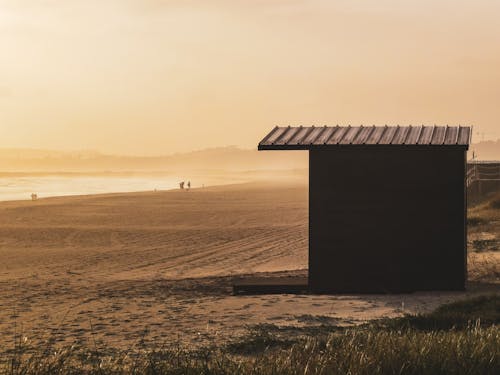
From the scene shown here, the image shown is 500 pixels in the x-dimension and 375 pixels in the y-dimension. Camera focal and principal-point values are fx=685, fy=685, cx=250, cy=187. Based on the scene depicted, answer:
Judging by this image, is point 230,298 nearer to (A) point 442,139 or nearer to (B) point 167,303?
(B) point 167,303

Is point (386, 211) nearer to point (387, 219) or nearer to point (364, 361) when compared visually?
point (387, 219)

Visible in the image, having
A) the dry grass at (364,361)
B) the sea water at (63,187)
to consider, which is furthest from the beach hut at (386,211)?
the sea water at (63,187)

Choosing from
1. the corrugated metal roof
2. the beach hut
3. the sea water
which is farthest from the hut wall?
the sea water

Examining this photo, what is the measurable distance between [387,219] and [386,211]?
0.15 metres

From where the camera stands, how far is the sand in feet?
32.9

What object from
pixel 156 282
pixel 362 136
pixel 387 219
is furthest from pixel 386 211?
pixel 156 282

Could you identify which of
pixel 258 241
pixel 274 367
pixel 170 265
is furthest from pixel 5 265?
pixel 274 367

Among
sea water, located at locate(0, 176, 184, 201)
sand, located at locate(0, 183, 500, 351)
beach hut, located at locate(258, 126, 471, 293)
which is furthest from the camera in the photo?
sea water, located at locate(0, 176, 184, 201)

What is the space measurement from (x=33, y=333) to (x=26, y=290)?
4634 millimetres

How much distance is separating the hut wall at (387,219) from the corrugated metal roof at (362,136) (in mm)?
174

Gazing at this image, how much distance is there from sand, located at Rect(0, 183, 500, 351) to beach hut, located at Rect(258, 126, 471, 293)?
2.31 feet

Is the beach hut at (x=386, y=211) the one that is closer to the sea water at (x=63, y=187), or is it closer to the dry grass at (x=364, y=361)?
the dry grass at (x=364, y=361)

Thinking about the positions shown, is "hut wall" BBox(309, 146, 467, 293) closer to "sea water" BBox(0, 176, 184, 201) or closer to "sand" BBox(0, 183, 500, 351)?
"sand" BBox(0, 183, 500, 351)

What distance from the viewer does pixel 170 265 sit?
17781 mm
